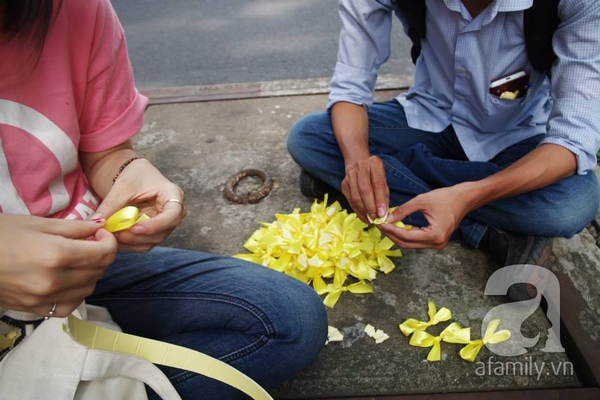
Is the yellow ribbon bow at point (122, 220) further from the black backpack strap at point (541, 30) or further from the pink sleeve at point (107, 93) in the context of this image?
the black backpack strap at point (541, 30)

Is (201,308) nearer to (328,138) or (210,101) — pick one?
(328,138)

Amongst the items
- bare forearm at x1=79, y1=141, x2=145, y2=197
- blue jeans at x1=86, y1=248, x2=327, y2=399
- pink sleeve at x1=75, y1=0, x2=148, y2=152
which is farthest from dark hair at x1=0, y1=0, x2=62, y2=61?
blue jeans at x1=86, y1=248, x2=327, y2=399

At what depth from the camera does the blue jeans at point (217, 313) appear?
4.02ft

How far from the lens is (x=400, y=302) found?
67.2 inches

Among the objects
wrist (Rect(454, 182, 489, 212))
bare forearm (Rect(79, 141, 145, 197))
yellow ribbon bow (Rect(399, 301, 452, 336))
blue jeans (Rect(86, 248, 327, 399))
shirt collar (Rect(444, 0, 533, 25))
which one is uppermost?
shirt collar (Rect(444, 0, 533, 25))

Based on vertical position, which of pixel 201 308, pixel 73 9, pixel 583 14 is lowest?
pixel 201 308

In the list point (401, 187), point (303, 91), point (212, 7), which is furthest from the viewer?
point (212, 7)

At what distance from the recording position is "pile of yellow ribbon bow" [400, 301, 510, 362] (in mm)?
1505

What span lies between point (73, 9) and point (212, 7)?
4.36 metres

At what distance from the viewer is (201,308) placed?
4.10 ft

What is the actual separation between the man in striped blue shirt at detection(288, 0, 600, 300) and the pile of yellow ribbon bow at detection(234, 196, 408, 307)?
0.17 meters

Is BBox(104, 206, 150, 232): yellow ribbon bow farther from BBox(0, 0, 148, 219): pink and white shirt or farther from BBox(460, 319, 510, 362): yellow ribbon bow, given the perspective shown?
BBox(460, 319, 510, 362): yellow ribbon bow

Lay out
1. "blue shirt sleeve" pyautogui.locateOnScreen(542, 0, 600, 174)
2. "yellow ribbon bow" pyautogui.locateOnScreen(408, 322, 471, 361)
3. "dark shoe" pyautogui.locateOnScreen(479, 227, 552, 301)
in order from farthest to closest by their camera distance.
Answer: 1. "dark shoe" pyautogui.locateOnScreen(479, 227, 552, 301)
2. "yellow ribbon bow" pyautogui.locateOnScreen(408, 322, 471, 361)
3. "blue shirt sleeve" pyautogui.locateOnScreen(542, 0, 600, 174)

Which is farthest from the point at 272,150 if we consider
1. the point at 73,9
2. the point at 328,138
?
the point at 73,9
